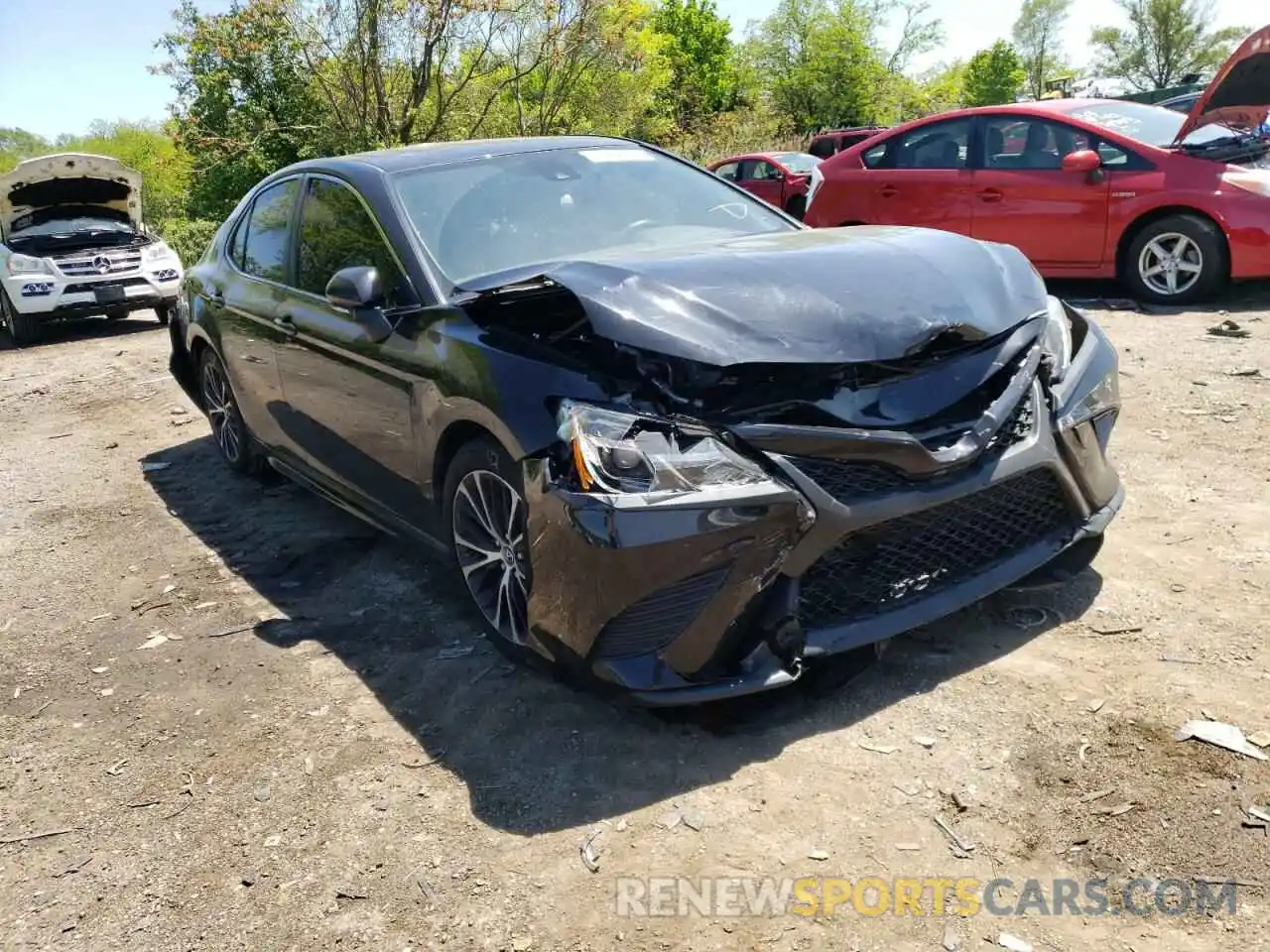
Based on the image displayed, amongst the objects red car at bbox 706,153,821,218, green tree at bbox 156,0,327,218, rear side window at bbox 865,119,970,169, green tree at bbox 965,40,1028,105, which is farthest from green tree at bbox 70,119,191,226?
green tree at bbox 965,40,1028,105

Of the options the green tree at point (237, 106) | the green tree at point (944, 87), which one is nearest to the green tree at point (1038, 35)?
the green tree at point (944, 87)

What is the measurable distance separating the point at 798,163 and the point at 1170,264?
796 centimetres

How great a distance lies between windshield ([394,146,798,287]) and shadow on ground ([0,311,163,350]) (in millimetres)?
9919

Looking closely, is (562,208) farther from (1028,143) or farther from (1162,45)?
(1162,45)

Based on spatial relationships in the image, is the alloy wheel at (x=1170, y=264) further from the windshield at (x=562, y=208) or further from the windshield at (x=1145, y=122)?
the windshield at (x=562, y=208)

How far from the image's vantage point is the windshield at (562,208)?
3.85 meters

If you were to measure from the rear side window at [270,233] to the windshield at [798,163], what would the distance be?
10541 millimetres

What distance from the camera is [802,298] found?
310cm

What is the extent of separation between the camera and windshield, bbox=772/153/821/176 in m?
14.7

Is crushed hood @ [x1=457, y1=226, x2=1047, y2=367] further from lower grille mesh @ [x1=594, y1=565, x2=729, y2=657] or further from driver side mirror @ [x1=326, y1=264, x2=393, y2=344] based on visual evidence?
lower grille mesh @ [x1=594, y1=565, x2=729, y2=657]

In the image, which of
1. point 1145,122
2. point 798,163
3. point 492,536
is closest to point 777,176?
point 798,163

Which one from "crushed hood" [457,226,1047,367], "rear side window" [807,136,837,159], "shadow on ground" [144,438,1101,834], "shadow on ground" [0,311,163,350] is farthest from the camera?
"rear side window" [807,136,837,159]

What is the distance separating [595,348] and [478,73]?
17515 millimetres

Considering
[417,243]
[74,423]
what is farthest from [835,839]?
[74,423]
